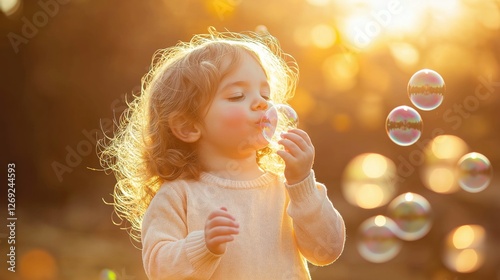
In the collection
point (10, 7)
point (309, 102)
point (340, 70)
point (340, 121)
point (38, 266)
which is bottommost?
point (38, 266)

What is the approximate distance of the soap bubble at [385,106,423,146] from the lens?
3162 millimetres

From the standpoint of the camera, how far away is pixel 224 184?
2051 mm

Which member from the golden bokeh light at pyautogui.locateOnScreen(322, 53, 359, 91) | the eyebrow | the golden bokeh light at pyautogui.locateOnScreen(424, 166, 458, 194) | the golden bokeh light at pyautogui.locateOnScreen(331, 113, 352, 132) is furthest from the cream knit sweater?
the golden bokeh light at pyautogui.locateOnScreen(331, 113, 352, 132)

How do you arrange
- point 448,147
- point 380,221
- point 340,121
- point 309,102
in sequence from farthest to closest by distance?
1. point 340,121
2. point 309,102
3. point 448,147
4. point 380,221

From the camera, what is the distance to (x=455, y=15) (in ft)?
23.2

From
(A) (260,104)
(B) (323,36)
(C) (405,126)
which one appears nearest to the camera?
(A) (260,104)

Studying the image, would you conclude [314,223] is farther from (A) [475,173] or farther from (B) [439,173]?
(B) [439,173]

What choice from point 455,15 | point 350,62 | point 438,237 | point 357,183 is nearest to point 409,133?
point 357,183

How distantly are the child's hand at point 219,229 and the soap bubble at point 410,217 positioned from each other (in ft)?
4.25

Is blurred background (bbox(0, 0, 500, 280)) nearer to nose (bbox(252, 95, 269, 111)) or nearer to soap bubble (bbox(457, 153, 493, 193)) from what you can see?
soap bubble (bbox(457, 153, 493, 193))

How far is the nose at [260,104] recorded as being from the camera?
202 cm

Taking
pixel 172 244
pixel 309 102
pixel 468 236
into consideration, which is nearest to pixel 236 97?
pixel 172 244

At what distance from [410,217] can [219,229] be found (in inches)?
54.6

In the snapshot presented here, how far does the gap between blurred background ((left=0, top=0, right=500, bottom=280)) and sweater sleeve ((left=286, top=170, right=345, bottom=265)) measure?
11.8 ft
